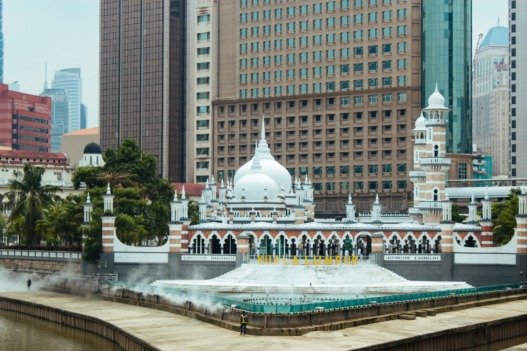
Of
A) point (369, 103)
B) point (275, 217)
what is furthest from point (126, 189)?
point (369, 103)

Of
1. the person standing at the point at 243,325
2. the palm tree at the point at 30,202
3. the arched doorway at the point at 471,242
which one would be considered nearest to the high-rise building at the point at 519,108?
the arched doorway at the point at 471,242

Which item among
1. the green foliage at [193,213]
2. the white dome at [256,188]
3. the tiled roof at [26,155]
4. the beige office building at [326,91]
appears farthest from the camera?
the beige office building at [326,91]

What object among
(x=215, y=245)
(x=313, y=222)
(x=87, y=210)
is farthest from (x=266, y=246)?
(x=87, y=210)

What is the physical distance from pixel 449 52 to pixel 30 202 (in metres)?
84.2

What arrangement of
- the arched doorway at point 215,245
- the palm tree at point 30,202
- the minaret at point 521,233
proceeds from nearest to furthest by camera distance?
the minaret at point 521,233
the arched doorway at point 215,245
the palm tree at point 30,202

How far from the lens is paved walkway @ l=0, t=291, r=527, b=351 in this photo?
5681cm

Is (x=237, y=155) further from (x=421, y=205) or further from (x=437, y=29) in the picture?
(x=421, y=205)

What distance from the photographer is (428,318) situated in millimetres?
69562

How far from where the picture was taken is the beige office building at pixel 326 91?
566 feet

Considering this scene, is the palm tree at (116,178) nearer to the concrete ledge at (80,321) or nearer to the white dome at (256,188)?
the white dome at (256,188)

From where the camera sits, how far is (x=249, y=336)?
60562 millimetres

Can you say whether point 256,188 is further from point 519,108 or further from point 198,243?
point 519,108

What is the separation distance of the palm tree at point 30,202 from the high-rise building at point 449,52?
7747cm

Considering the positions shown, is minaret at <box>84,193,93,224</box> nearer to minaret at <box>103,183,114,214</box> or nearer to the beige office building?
minaret at <box>103,183,114,214</box>
